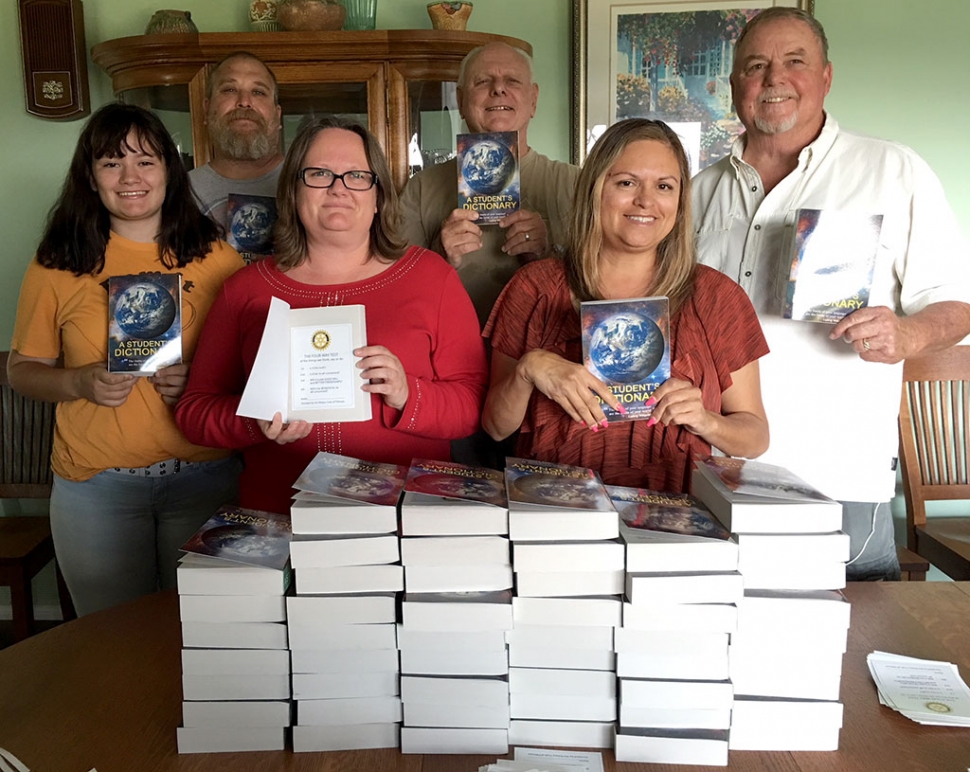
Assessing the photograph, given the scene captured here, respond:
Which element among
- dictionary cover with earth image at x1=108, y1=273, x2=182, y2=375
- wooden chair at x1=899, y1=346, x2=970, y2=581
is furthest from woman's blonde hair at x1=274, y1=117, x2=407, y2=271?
wooden chair at x1=899, y1=346, x2=970, y2=581

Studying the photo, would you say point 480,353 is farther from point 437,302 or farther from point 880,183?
point 880,183

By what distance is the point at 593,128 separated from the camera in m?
3.26

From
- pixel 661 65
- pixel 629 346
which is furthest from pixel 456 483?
pixel 661 65

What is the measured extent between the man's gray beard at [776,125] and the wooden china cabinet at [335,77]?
1256mm

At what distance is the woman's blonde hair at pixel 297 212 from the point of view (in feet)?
5.42

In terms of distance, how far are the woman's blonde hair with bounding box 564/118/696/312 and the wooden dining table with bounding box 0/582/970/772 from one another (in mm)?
666

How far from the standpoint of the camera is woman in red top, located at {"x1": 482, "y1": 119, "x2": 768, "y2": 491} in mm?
1549

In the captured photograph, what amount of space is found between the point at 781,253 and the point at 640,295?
409 mm

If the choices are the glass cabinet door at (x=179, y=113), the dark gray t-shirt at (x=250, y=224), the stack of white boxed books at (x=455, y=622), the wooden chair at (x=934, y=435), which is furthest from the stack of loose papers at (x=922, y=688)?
the glass cabinet door at (x=179, y=113)

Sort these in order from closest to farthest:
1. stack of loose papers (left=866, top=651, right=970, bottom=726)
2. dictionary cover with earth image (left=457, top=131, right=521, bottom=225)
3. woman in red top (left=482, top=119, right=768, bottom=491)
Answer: stack of loose papers (left=866, top=651, right=970, bottom=726) < woman in red top (left=482, top=119, right=768, bottom=491) < dictionary cover with earth image (left=457, top=131, right=521, bottom=225)

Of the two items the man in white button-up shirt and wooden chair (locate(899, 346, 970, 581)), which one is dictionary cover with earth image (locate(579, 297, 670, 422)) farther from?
wooden chair (locate(899, 346, 970, 581))

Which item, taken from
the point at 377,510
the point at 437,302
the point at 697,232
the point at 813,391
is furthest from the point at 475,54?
the point at 377,510

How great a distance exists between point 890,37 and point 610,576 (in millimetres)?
3006

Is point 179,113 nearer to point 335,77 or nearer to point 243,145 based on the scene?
point 335,77
